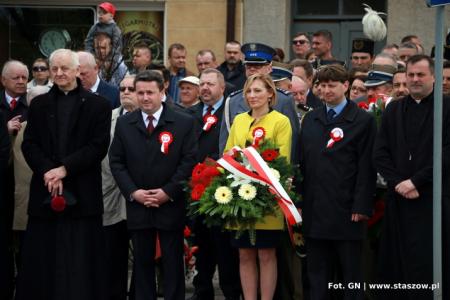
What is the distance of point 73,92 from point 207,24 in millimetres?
8720

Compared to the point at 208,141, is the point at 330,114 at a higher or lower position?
higher

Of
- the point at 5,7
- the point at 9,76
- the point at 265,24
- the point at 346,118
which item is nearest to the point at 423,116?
the point at 346,118

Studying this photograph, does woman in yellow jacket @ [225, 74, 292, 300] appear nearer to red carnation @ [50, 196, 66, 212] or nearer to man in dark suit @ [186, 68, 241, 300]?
man in dark suit @ [186, 68, 241, 300]

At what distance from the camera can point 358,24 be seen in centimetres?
1920

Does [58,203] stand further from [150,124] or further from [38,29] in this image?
[38,29]

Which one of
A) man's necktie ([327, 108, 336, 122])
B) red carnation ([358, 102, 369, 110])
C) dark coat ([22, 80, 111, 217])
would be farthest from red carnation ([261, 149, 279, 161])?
red carnation ([358, 102, 369, 110])

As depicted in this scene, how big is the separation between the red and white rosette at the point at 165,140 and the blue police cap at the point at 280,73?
2.15 m

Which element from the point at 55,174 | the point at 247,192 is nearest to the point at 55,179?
the point at 55,174

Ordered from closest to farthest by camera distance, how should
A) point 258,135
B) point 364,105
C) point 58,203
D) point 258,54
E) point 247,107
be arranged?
point 58,203 < point 258,135 < point 247,107 < point 364,105 < point 258,54

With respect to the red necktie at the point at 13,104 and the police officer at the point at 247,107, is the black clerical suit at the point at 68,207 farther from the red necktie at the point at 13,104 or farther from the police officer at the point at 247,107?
the red necktie at the point at 13,104

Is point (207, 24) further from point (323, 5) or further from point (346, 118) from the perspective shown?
point (346, 118)

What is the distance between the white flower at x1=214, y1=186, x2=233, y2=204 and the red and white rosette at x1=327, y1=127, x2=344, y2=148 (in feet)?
3.26

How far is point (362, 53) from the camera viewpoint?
45.8 feet

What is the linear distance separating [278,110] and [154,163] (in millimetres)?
1328
